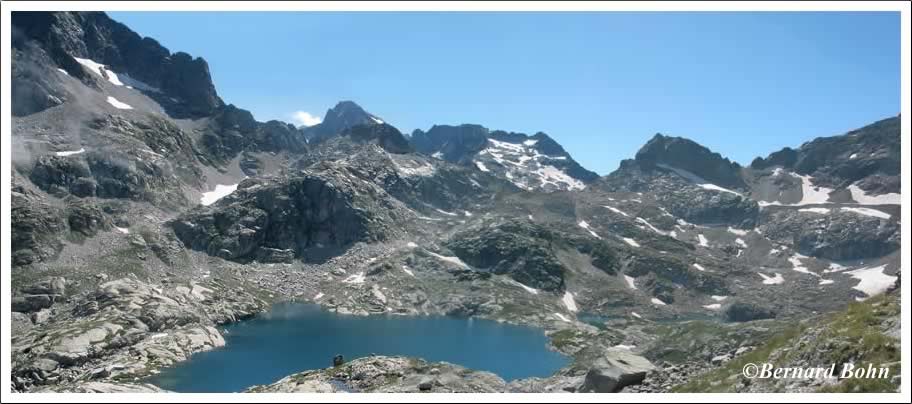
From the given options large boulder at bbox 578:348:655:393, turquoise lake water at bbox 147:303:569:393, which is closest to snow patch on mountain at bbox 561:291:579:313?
turquoise lake water at bbox 147:303:569:393

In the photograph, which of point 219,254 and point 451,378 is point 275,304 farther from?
point 451,378

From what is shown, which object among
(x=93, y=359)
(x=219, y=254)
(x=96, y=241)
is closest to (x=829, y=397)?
(x=93, y=359)

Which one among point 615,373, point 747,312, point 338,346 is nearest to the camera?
point 615,373

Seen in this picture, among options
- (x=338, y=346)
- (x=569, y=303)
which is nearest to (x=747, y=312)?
(x=569, y=303)

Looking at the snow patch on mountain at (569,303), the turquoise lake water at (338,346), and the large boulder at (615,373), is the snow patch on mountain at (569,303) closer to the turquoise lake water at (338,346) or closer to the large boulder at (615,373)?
the turquoise lake water at (338,346)

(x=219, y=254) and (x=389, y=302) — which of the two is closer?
(x=389, y=302)

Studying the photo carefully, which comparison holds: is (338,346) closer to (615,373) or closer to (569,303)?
(615,373)

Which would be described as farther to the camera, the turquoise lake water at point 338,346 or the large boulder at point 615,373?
→ the turquoise lake water at point 338,346

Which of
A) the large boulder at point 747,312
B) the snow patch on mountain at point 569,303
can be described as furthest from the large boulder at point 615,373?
the large boulder at point 747,312
